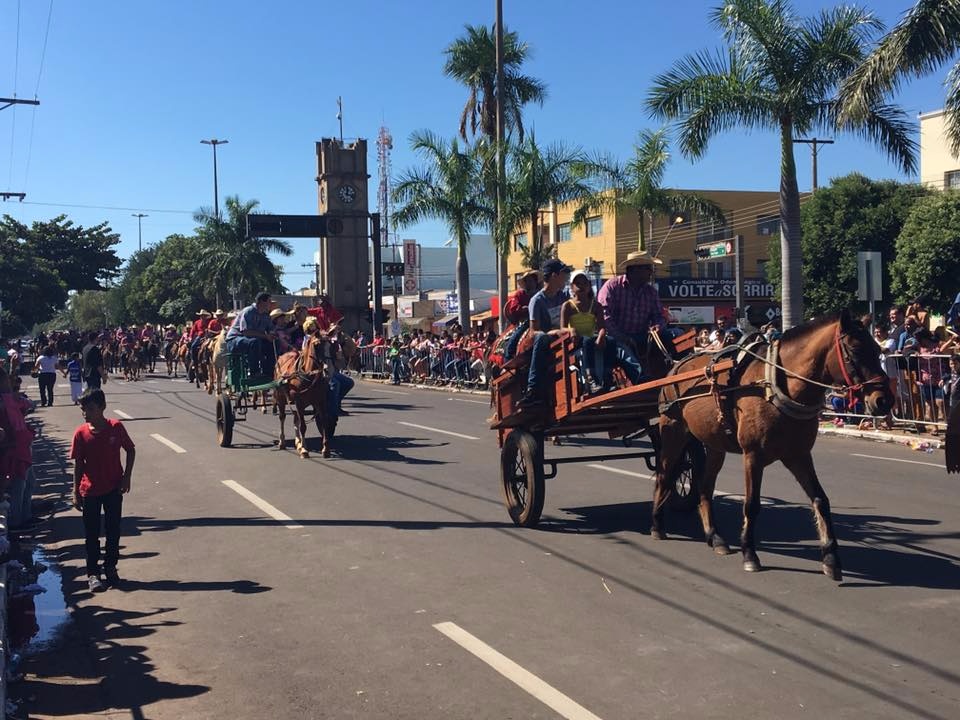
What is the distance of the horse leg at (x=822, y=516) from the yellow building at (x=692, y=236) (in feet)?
Result: 149

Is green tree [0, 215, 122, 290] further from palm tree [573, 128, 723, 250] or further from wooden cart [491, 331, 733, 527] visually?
wooden cart [491, 331, 733, 527]

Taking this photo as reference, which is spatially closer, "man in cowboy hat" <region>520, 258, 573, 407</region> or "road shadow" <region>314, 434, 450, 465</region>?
"man in cowboy hat" <region>520, 258, 573, 407</region>

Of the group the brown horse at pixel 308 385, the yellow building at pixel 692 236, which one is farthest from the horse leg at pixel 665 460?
the yellow building at pixel 692 236

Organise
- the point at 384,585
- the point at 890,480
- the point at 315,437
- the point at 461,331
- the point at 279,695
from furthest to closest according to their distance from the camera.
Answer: the point at 461,331, the point at 315,437, the point at 890,480, the point at 384,585, the point at 279,695

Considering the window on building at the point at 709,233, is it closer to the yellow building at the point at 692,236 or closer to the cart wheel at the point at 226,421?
the yellow building at the point at 692,236

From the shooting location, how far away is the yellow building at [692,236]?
53312 millimetres

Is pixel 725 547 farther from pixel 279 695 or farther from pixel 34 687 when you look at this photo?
pixel 34 687

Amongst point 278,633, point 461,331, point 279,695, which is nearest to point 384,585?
point 278,633

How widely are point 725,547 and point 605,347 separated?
2.08 metres

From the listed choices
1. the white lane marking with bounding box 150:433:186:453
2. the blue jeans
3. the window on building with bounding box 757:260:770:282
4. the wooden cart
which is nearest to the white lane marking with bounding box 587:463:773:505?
the wooden cart

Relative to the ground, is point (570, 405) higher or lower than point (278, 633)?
higher

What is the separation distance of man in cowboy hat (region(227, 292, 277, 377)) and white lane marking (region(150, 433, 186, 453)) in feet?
6.02

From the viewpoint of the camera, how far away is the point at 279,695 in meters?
5.50

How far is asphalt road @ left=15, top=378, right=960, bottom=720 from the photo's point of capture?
5.39 meters
